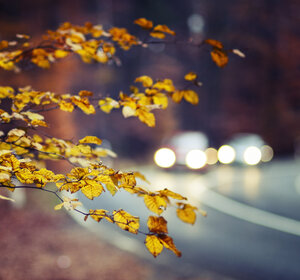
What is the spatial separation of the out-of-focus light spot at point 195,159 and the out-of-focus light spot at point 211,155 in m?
2.17

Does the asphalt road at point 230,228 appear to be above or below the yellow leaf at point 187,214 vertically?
below

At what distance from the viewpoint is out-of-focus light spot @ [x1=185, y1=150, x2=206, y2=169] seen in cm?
1113

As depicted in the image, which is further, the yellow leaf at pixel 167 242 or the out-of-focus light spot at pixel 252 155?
the out-of-focus light spot at pixel 252 155

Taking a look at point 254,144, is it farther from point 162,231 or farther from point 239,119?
point 162,231

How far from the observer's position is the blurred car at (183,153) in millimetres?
11180

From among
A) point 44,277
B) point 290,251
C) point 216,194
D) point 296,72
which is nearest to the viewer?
point 44,277

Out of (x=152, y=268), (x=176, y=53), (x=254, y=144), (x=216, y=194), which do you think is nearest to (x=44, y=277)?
(x=152, y=268)

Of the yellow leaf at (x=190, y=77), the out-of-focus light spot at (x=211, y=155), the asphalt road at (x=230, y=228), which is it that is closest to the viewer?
the yellow leaf at (x=190, y=77)

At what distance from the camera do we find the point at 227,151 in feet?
46.2

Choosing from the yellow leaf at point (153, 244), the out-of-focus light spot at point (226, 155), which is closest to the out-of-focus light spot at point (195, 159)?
the out-of-focus light spot at point (226, 155)

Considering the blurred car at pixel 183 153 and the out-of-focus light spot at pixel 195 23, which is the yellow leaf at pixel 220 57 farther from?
the out-of-focus light spot at pixel 195 23

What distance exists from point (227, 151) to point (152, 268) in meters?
10.6

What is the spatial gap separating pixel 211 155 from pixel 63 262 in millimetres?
10211

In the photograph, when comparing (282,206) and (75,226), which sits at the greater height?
(75,226)
